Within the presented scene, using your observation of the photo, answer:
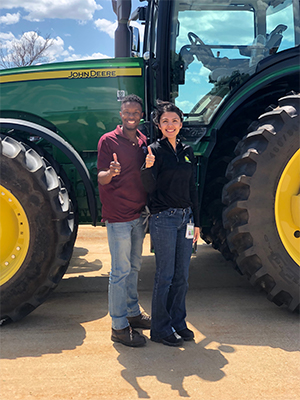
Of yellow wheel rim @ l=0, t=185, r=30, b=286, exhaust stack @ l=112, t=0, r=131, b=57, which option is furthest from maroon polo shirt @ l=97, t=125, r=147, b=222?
exhaust stack @ l=112, t=0, r=131, b=57

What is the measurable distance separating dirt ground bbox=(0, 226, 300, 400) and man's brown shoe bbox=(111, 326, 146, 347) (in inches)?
1.8

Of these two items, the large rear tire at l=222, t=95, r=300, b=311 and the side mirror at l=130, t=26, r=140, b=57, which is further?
the side mirror at l=130, t=26, r=140, b=57

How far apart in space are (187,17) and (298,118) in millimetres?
1319

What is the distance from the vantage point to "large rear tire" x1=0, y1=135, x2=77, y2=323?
113 inches

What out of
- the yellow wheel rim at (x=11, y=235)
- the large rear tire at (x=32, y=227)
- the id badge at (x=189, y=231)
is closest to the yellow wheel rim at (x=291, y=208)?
the id badge at (x=189, y=231)

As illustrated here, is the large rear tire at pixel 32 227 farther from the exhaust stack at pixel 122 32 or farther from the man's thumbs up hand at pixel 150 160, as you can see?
the exhaust stack at pixel 122 32

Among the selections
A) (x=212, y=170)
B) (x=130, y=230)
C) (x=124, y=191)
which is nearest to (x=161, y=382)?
(x=130, y=230)

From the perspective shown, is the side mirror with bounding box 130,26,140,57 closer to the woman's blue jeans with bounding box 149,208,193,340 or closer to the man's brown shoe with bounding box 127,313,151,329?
the woman's blue jeans with bounding box 149,208,193,340

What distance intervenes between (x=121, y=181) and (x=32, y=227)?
31.0 inches

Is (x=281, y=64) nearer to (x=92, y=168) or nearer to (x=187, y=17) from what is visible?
(x=187, y=17)

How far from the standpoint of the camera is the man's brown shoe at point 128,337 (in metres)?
2.61

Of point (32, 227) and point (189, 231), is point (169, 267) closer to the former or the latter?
point (189, 231)

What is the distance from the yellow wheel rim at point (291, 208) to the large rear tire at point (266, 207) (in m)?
0.03

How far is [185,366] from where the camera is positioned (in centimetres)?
236
